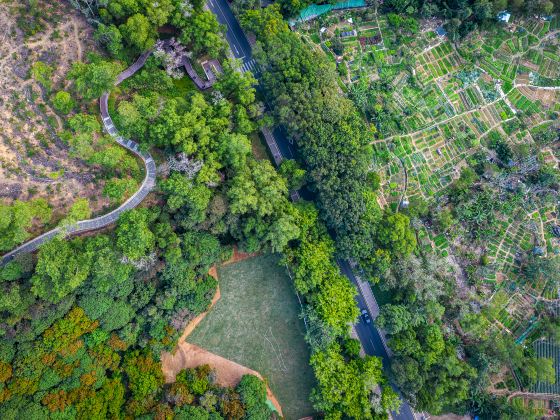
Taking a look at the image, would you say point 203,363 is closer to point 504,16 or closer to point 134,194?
point 134,194

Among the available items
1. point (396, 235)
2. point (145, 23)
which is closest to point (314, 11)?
point (145, 23)

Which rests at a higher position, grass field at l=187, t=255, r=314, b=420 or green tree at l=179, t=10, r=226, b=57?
green tree at l=179, t=10, r=226, b=57

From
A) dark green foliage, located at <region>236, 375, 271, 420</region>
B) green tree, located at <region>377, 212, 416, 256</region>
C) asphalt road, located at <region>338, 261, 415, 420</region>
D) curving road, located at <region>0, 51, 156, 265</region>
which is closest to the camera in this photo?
curving road, located at <region>0, 51, 156, 265</region>

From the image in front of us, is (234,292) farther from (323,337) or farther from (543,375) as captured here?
(543,375)

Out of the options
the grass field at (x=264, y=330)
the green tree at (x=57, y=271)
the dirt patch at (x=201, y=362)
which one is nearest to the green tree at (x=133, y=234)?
the green tree at (x=57, y=271)

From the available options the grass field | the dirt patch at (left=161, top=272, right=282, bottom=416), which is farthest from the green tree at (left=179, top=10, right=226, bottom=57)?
the grass field

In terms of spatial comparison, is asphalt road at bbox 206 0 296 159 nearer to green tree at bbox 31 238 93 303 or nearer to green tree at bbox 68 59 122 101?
green tree at bbox 68 59 122 101
